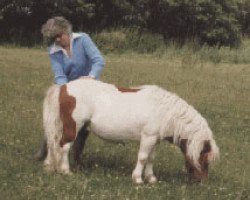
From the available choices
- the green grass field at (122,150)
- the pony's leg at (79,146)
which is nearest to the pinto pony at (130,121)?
the green grass field at (122,150)

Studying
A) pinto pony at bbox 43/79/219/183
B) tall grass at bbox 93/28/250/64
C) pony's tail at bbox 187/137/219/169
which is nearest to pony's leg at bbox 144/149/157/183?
pinto pony at bbox 43/79/219/183

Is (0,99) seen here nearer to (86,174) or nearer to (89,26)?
(86,174)

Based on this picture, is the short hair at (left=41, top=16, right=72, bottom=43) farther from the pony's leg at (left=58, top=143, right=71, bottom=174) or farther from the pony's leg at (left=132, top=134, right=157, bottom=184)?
the pony's leg at (left=132, top=134, right=157, bottom=184)

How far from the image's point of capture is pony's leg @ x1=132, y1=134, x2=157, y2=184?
8336mm

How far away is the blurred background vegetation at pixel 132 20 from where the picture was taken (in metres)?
34.0

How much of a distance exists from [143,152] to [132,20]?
31.0 metres

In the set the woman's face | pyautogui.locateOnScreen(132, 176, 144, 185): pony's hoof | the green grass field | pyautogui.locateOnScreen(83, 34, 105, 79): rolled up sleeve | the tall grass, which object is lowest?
the tall grass

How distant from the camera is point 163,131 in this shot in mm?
8344

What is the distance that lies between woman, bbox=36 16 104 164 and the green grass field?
911 mm

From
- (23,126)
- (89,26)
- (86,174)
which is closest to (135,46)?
(89,26)

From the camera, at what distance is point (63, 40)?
30.0 ft

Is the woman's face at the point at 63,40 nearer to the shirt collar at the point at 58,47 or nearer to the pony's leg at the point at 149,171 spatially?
the shirt collar at the point at 58,47

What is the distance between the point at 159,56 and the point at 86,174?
21983mm

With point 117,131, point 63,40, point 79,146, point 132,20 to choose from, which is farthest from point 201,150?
point 132,20
